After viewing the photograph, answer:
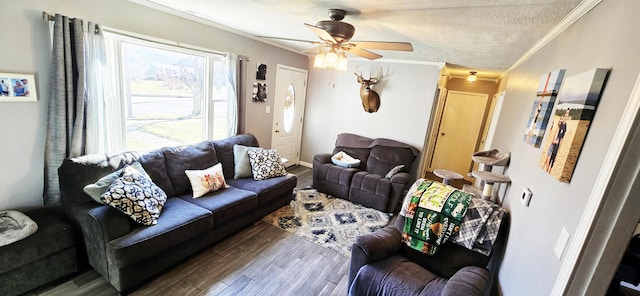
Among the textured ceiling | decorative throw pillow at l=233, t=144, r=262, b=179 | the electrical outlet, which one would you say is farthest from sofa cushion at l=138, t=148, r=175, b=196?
A: the electrical outlet

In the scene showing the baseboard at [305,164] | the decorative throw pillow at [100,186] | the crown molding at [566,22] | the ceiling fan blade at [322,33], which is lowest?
the baseboard at [305,164]

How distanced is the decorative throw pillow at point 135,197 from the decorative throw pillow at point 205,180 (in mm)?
444

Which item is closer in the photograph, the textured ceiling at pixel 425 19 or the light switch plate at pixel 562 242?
the light switch plate at pixel 562 242

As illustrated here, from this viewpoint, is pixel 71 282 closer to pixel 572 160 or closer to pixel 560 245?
pixel 560 245

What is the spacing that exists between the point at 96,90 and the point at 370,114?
12.3 feet

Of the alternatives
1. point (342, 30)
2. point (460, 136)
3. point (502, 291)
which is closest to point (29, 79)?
point (342, 30)

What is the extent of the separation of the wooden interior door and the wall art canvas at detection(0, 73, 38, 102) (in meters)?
6.24

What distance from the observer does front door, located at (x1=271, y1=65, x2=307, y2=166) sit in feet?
15.8

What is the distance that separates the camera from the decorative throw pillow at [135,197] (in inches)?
79.8

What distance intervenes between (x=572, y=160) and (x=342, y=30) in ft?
5.18

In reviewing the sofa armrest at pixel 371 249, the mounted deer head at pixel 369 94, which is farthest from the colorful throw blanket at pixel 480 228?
the mounted deer head at pixel 369 94

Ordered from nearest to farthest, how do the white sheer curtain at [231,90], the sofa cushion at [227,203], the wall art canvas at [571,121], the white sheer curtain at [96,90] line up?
the wall art canvas at [571,121], the white sheer curtain at [96,90], the sofa cushion at [227,203], the white sheer curtain at [231,90]

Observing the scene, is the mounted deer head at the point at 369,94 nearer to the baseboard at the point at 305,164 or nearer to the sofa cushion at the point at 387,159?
the sofa cushion at the point at 387,159

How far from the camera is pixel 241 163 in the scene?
11.3 feet
